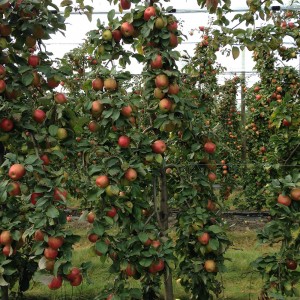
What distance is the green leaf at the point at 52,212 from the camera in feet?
5.97

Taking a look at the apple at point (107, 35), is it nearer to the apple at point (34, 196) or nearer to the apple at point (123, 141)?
the apple at point (123, 141)

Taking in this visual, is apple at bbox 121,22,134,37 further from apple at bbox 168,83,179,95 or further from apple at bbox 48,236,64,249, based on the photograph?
apple at bbox 48,236,64,249

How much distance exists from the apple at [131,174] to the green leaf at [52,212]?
43cm

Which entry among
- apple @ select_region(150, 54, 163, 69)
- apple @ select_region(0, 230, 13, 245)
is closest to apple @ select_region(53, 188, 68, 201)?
apple @ select_region(0, 230, 13, 245)

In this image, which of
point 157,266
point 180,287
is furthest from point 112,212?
point 180,287

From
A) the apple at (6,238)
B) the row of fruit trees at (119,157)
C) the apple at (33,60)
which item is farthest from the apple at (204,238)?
the apple at (33,60)

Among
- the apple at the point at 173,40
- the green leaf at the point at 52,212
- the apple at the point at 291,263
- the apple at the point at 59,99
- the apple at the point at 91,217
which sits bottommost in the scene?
the apple at the point at 291,263

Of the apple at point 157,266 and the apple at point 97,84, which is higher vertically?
the apple at point 97,84

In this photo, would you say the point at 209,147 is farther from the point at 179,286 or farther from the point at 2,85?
the point at 179,286

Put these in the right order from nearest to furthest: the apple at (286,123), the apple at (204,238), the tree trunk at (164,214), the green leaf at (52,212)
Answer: the green leaf at (52,212) < the apple at (204,238) < the tree trunk at (164,214) < the apple at (286,123)

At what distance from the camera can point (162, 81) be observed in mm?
2303

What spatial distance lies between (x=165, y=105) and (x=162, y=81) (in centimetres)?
12

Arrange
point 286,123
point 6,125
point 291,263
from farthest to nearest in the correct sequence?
1. point 286,123
2. point 291,263
3. point 6,125

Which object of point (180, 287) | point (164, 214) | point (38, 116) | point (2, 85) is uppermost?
point (2, 85)
